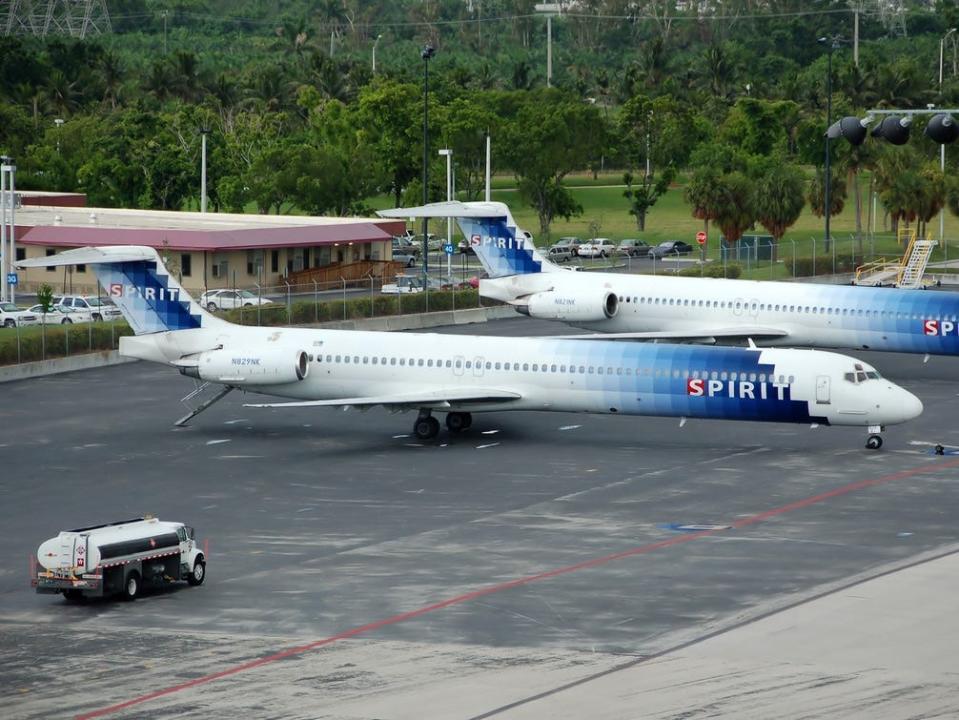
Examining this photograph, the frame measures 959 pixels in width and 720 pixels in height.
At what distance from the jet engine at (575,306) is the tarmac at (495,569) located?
1178 cm

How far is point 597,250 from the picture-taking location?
113312 mm

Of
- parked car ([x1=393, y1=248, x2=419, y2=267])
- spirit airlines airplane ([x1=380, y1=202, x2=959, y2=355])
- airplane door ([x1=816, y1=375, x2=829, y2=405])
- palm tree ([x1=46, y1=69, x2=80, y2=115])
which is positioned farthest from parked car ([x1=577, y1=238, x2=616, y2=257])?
airplane door ([x1=816, y1=375, x2=829, y2=405])

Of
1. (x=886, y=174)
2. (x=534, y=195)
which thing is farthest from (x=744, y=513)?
(x=534, y=195)

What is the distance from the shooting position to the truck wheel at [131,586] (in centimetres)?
3294

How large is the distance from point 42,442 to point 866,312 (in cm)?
2896

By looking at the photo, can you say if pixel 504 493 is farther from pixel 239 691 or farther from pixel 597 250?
pixel 597 250

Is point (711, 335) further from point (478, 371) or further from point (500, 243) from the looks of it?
point (478, 371)

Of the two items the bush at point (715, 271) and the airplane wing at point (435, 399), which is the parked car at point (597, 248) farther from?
the airplane wing at point (435, 399)

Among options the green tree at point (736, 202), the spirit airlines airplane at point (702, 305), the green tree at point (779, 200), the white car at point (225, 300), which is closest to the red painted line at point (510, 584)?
the spirit airlines airplane at point (702, 305)

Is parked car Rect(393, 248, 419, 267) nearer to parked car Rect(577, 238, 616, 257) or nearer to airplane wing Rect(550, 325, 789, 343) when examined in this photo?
parked car Rect(577, 238, 616, 257)

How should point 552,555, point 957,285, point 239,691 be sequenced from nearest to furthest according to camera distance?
point 239,691 → point 552,555 → point 957,285

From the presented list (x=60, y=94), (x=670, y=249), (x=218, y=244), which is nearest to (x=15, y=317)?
(x=218, y=244)

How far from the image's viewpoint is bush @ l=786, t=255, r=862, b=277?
94.6 metres

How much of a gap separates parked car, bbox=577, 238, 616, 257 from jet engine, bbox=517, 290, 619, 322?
46.8 metres
